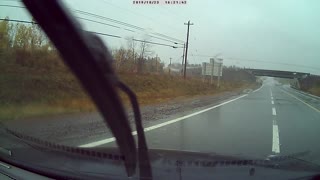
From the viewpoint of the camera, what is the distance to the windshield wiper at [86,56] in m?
2.79

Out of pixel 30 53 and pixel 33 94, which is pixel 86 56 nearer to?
pixel 30 53

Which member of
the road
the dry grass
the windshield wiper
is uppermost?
the windshield wiper

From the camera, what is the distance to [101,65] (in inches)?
115

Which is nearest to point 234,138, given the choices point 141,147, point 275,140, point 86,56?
point 275,140

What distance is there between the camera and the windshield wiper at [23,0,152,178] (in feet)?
9.14

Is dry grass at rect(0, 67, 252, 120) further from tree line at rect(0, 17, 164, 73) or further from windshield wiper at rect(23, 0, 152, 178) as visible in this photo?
windshield wiper at rect(23, 0, 152, 178)

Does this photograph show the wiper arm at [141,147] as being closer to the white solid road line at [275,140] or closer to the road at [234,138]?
the road at [234,138]

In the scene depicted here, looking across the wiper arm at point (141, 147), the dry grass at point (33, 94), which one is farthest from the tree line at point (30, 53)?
the wiper arm at point (141, 147)

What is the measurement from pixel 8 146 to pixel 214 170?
234cm

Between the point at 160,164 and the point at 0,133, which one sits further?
the point at 0,133

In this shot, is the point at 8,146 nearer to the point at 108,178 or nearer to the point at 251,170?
the point at 108,178

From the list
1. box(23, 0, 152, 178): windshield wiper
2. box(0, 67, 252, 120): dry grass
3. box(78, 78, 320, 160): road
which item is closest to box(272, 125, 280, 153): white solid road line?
box(78, 78, 320, 160): road

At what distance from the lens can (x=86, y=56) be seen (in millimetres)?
2854

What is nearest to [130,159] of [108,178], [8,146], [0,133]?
[108,178]
